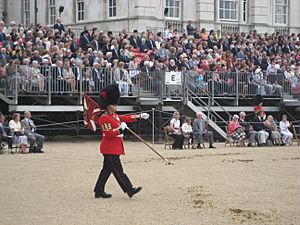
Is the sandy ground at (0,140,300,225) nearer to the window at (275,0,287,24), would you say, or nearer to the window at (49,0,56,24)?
the window at (49,0,56,24)

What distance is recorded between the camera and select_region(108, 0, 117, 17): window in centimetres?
3997

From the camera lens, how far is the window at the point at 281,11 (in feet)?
148

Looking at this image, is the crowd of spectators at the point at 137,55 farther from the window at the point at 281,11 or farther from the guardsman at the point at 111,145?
the guardsman at the point at 111,145

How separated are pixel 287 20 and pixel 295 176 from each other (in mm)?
28870

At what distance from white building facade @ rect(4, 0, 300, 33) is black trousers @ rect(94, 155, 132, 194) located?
24.5 meters

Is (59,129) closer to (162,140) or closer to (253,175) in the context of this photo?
(162,140)

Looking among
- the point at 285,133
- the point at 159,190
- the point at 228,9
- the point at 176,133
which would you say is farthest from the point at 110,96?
the point at 228,9

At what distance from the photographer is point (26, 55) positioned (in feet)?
92.8

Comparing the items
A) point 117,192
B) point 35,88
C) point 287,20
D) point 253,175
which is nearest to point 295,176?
point 253,175

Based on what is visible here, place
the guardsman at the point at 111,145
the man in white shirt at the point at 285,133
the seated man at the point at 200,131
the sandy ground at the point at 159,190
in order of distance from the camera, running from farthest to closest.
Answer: the man in white shirt at the point at 285,133
the seated man at the point at 200,131
the guardsman at the point at 111,145
the sandy ground at the point at 159,190

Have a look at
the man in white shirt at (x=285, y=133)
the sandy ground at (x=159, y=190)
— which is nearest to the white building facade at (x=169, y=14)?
the man in white shirt at (x=285, y=133)

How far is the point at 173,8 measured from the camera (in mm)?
40844

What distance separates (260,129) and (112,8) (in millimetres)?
14192

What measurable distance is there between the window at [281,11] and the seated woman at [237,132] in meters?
18.2
